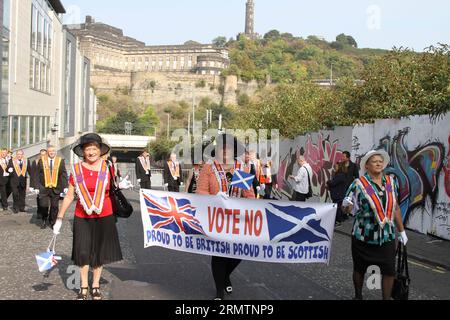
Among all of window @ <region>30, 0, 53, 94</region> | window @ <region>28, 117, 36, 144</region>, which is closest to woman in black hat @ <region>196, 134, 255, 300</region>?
window @ <region>30, 0, 53, 94</region>

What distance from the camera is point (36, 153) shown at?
139 ft

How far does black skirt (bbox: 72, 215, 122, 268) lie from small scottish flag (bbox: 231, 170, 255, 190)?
139 cm

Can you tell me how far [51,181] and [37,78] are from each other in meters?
30.2

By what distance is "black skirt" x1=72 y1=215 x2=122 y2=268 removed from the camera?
6.48 meters

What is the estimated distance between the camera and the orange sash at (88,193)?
6.44 metres

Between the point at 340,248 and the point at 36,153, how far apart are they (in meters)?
34.6

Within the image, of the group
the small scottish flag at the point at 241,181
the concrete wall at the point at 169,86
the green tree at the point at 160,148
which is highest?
the concrete wall at the point at 169,86

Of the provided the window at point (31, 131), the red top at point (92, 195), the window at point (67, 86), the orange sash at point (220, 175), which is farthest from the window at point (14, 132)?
the orange sash at point (220, 175)

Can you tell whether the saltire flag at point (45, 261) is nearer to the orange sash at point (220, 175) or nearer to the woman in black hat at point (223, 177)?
the woman in black hat at point (223, 177)

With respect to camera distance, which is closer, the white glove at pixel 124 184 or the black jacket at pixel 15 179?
the white glove at pixel 124 184

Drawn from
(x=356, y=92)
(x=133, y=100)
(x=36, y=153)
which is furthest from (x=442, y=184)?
(x=133, y=100)

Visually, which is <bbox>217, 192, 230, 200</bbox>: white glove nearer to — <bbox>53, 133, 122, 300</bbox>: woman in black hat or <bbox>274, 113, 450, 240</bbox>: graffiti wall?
<bbox>53, 133, 122, 300</bbox>: woman in black hat

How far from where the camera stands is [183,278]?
781 cm

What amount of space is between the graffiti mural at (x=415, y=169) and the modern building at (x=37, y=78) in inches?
855
